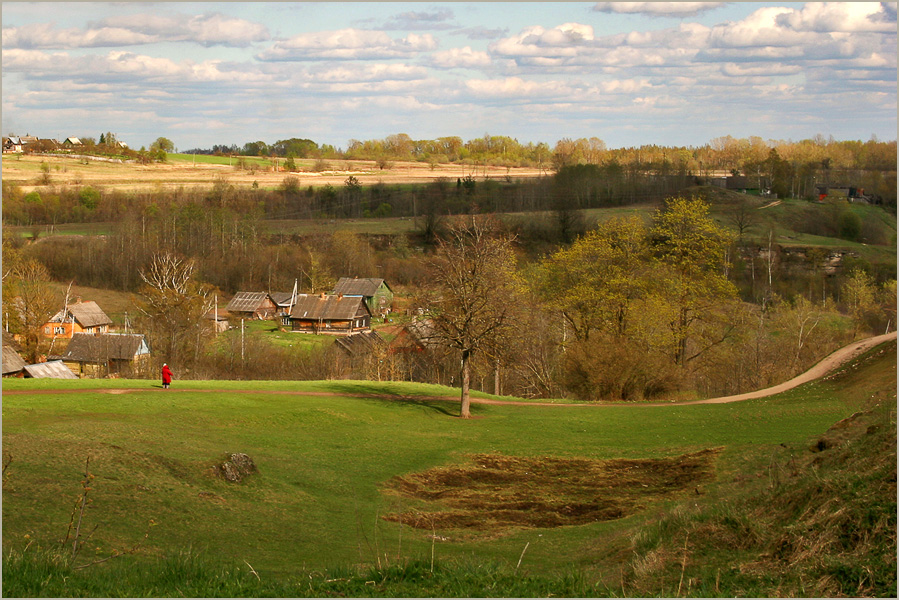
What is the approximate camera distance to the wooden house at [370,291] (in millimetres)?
87000

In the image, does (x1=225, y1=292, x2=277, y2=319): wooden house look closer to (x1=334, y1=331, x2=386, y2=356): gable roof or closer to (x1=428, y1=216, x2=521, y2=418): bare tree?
(x1=334, y1=331, x2=386, y2=356): gable roof

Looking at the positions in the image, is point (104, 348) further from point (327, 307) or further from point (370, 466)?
point (370, 466)

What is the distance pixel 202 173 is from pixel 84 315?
76620mm

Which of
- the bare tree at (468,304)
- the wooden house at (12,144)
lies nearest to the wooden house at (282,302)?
the bare tree at (468,304)

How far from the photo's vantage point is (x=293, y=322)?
83.7 meters

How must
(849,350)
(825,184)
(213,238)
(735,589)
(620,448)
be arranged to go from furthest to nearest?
(825,184), (213,238), (849,350), (620,448), (735,589)

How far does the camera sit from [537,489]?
18922mm

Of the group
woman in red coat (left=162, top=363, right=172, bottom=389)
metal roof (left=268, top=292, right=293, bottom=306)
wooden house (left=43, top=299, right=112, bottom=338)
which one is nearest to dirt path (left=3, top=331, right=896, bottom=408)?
woman in red coat (left=162, top=363, right=172, bottom=389)

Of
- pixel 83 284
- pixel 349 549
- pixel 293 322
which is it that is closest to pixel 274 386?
pixel 349 549

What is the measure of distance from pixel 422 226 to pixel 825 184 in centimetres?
5861

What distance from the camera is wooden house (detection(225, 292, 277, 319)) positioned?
87.1 meters

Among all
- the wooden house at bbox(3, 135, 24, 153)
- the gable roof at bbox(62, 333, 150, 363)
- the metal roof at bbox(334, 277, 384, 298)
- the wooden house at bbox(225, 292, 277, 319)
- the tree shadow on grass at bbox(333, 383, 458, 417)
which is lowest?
the wooden house at bbox(225, 292, 277, 319)

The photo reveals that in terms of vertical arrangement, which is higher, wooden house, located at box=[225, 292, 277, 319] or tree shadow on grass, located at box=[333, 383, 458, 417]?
tree shadow on grass, located at box=[333, 383, 458, 417]

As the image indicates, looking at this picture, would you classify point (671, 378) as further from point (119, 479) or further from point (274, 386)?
point (119, 479)
